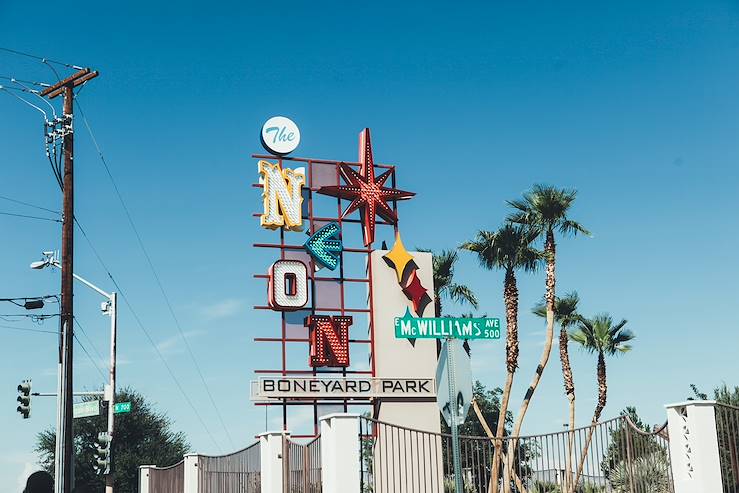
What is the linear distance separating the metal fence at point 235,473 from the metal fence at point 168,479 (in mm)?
2314

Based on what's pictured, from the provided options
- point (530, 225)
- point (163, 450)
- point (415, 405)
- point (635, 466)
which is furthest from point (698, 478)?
point (163, 450)

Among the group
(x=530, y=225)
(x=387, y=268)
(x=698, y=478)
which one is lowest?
(x=698, y=478)

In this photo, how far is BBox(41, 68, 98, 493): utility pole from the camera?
27.5 meters

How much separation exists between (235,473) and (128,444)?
32878 mm

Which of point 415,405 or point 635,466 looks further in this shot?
point 415,405

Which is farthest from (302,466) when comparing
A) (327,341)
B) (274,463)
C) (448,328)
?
(327,341)

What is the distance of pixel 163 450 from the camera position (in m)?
53.4

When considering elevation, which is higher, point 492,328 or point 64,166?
point 64,166

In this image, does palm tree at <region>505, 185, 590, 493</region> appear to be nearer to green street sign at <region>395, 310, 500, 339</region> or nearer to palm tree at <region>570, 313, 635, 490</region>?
palm tree at <region>570, 313, 635, 490</region>

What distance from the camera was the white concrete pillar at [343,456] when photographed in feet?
58.3

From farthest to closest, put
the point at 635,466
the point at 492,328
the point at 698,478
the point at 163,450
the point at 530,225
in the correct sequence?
the point at 163,450 < the point at 530,225 < the point at 635,466 < the point at 698,478 < the point at 492,328

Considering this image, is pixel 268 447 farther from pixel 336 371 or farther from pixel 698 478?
pixel 336 371

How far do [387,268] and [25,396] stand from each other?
14571 mm

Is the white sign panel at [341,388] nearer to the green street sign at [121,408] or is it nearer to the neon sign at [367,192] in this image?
the green street sign at [121,408]
